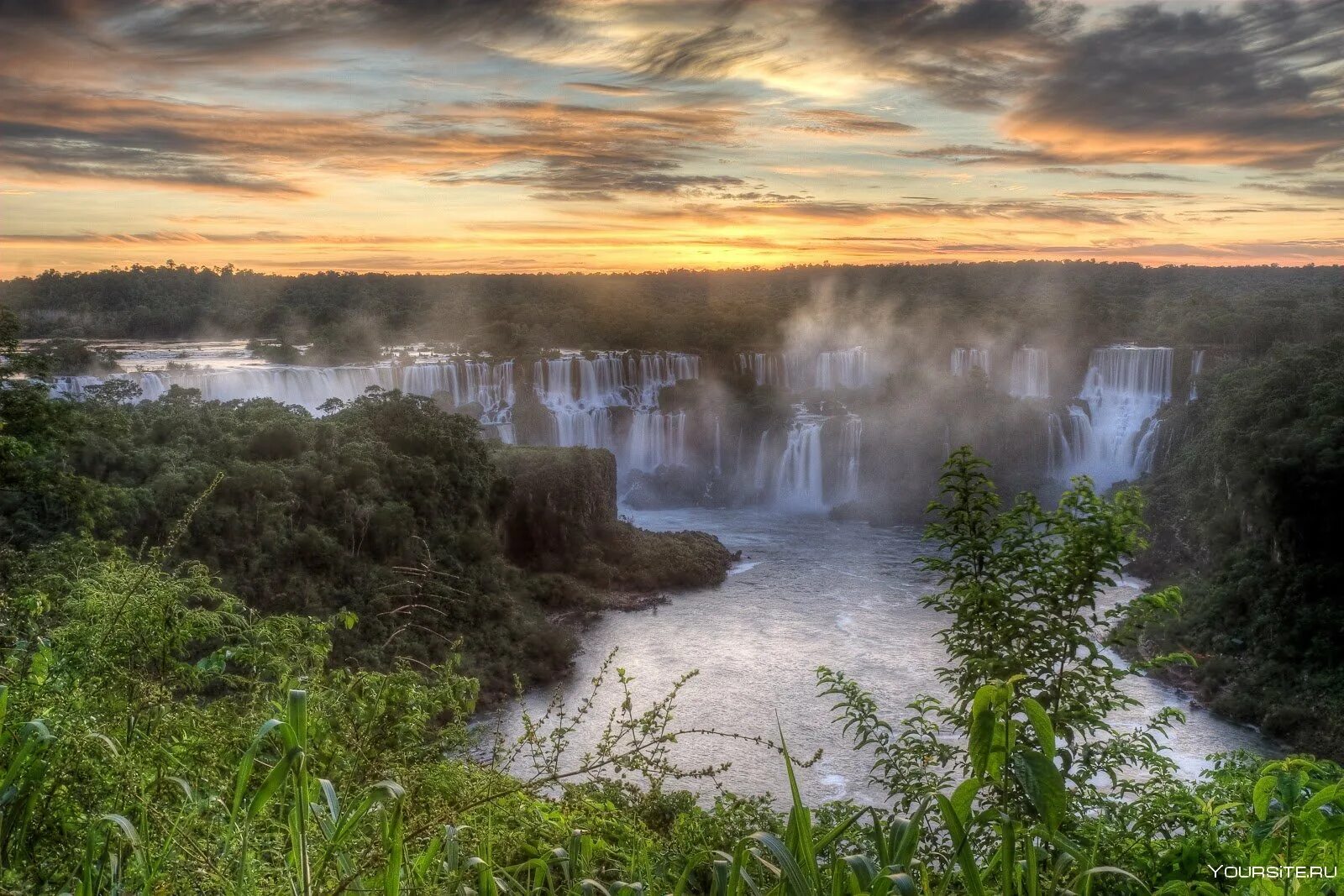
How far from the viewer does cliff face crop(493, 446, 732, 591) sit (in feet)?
115

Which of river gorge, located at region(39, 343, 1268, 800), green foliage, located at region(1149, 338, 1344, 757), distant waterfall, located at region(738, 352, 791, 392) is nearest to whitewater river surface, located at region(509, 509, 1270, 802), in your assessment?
river gorge, located at region(39, 343, 1268, 800)

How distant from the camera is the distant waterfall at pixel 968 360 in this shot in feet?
210

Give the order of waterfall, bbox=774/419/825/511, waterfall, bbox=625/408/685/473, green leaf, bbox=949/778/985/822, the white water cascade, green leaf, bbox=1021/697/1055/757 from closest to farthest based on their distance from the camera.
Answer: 1. green leaf, bbox=1021/697/1055/757
2. green leaf, bbox=949/778/985/822
3. the white water cascade
4. waterfall, bbox=774/419/825/511
5. waterfall, bbox=625/408/685/473

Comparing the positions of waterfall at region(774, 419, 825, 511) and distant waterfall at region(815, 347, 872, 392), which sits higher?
distant waterfall at region(815, 347, 872, 392)

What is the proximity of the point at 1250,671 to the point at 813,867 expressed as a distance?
2867 cm

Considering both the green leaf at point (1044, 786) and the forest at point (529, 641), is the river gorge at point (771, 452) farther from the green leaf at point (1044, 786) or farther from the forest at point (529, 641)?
the green leaf at point (1044, 786)

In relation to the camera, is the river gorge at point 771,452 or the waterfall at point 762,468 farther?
the waterfall at point 762,468

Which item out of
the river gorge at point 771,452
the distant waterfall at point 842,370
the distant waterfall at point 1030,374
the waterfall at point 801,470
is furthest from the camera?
the distant waterfall at point 842,370

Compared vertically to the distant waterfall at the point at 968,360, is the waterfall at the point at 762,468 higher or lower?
lower

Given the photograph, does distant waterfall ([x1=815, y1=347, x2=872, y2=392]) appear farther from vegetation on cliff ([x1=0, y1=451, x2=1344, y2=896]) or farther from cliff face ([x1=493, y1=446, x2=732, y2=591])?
vegetation on cliff ([x1=0, y1=451, x2=1344, y2=896])

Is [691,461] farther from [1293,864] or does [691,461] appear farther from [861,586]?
[1293,864]

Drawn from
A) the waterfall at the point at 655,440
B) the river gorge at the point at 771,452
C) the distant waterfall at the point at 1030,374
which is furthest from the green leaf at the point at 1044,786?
the distant waterfall at the point at 1030,374

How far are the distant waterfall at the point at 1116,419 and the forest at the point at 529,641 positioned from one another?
13.4ft

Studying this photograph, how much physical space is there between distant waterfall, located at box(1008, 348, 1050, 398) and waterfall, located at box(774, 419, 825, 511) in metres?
16.3
